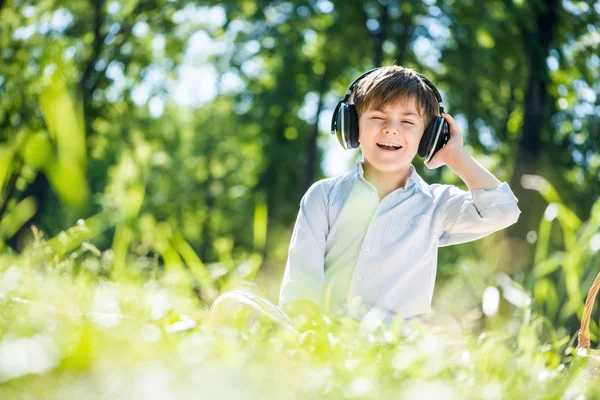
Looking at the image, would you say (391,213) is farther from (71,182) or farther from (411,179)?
(71,182)

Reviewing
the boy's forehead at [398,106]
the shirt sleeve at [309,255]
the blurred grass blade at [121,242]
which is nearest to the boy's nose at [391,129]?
the boy's forehead at [398,106]

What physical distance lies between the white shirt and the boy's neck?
0.05 meters

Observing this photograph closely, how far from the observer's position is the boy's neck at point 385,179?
3.41 metres

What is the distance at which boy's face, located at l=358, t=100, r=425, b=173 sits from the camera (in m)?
3.25

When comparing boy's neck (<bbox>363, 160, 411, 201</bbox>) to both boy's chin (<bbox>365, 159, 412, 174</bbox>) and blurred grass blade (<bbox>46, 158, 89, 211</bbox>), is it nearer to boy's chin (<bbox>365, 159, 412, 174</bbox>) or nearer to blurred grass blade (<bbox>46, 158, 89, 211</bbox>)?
boy's chin (<bbox>365, 159, 412, 174</bbox>)

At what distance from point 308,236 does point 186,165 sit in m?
19.5

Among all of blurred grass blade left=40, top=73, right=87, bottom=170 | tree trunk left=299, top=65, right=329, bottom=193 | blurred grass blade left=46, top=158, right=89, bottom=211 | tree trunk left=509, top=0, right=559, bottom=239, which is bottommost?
tree trunk left=299, top=65, right=329, bottom=193

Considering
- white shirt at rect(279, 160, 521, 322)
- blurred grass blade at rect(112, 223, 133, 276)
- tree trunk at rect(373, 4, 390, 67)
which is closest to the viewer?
blurred grass blade at rect(112, 223, 133, 276)

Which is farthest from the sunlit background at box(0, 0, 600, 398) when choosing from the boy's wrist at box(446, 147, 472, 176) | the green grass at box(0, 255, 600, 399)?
the boy's wrist at box(446, 147, 472, 176)

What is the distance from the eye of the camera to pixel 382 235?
322 centimetres

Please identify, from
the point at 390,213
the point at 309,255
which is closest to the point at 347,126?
the point at 390,213

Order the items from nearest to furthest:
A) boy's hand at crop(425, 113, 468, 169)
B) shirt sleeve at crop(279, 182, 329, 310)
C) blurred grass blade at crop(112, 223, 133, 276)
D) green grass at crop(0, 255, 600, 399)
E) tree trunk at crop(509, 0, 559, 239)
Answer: green grass at crop(0, 255, 600, 399) → blurred grass blade at crop(112, 223, 133, 276) → shirt sleeve at crop(279, 182, 329, 310) → boy's hand at crop(425, 113, 468, 169) → tree trunk at crop(509, 0, 559, 239)

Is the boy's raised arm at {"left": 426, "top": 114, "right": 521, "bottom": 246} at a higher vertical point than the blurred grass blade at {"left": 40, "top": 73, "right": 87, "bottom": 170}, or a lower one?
lower

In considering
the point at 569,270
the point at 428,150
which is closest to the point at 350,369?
the point at 569,270
